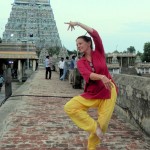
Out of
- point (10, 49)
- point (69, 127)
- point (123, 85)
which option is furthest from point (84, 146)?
point (10, 49)

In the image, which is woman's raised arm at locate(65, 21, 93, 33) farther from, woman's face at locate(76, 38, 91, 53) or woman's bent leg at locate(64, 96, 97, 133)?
woman's bent leg at locate(64, 96, 97, 133)

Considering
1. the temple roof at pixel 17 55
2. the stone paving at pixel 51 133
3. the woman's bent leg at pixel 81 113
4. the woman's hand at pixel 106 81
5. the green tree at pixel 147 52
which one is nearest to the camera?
the woman's hand at pixel 106 81

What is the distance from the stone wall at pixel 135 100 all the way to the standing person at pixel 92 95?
177 centimetres

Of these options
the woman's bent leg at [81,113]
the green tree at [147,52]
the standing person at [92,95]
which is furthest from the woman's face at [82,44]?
the green tree at [147,52]

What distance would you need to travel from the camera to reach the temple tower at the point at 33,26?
116 meters

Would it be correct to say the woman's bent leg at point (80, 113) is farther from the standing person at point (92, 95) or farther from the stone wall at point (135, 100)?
the stone wall at point (135, 100)

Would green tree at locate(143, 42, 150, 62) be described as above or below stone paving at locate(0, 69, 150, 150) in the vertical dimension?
above

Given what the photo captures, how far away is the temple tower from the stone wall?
104m

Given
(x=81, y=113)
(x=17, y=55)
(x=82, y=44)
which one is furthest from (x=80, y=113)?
(x=17, y=55)

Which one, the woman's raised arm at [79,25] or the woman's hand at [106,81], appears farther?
the woman's raised arm at [79,25]

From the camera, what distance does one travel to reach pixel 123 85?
8961mm

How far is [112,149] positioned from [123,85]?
10.7ft

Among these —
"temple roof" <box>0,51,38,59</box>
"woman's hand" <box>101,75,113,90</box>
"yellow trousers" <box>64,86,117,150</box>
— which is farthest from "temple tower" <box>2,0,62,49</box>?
"woman's hand" <box>101,75,113,90</box>

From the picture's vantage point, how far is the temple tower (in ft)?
380
